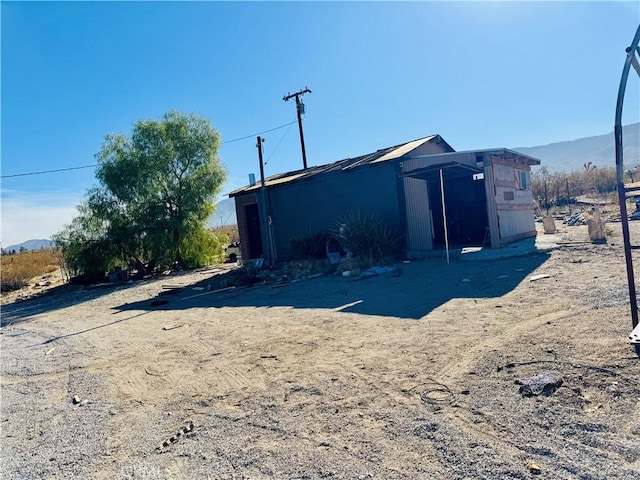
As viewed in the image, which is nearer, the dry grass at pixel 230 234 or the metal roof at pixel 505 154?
the metal roof at pixel 505 154

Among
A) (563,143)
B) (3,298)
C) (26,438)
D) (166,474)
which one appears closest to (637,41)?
(166,474)

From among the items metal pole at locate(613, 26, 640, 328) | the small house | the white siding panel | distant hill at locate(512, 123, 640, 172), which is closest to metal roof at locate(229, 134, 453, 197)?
the small house

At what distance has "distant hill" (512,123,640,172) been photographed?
123 meters

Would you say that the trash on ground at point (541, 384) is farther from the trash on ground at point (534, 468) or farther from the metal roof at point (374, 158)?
the metal roof at point (374, 158)

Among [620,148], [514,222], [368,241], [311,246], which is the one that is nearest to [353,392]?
[620,148]

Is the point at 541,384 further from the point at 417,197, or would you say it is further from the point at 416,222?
the point at 417,197

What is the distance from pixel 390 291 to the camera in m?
8.45

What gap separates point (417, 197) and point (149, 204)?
448 inches

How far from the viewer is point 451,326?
547 cm

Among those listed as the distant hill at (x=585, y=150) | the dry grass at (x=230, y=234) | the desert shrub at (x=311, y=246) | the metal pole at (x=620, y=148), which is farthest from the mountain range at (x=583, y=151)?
the metal pole at (x=620, y=148)

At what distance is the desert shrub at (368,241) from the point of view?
12.0 meters

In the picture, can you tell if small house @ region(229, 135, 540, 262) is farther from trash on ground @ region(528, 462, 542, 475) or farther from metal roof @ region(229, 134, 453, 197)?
trash on ground @ region(528, 462, 542, 475)

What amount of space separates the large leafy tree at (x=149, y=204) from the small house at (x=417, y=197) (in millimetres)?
3587

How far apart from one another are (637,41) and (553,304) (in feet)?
11.2
